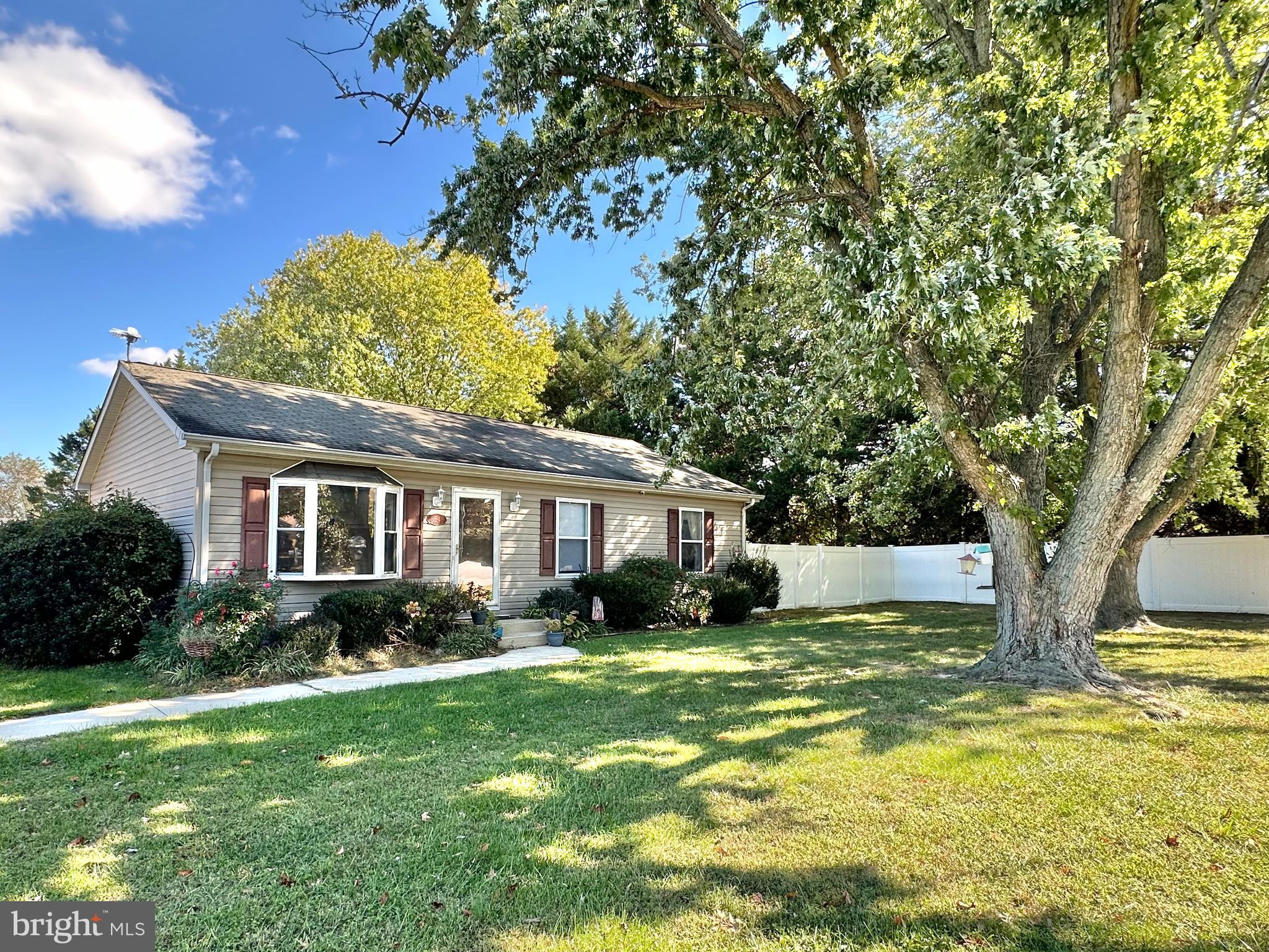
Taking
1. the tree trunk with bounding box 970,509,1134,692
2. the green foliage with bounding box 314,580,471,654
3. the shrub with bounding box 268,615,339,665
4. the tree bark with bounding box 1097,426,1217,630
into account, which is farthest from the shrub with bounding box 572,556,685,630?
the tree bark with bounding box 1097,426,1217,630

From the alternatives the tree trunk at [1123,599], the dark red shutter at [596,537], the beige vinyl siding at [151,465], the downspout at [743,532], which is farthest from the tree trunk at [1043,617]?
the beige vinyl siding at [151,465]

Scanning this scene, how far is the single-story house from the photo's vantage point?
28.4ft

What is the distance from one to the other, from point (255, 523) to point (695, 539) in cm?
882

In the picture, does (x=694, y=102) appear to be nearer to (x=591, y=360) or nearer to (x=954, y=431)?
(x=954, y=431)

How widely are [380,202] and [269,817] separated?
13.6 metres

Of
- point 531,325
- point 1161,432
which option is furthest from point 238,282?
point 1161,432

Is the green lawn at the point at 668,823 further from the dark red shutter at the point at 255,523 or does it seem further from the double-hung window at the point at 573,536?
the double-hung window at the point at 573,536

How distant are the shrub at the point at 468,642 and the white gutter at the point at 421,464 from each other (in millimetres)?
2472

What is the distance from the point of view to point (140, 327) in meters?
12.4

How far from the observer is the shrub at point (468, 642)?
9.20 meters

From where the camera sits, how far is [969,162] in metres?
8.41

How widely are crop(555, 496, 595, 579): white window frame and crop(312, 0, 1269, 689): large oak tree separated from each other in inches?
208

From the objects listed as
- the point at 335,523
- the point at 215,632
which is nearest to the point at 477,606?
the point at 335,523

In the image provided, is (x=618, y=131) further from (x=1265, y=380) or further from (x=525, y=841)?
(x=1265, y=380)
